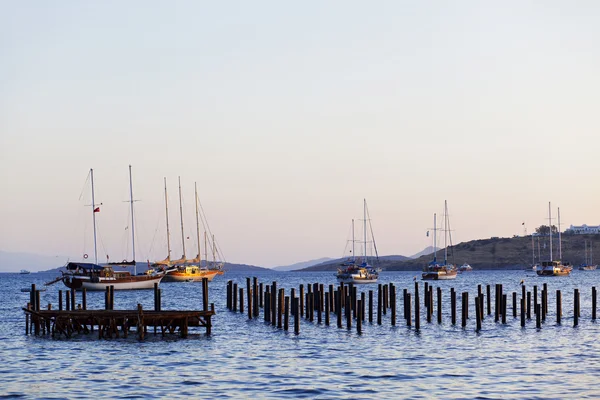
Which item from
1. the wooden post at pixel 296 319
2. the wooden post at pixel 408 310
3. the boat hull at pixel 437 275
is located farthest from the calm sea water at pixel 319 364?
the boat hull at pixel 437 275

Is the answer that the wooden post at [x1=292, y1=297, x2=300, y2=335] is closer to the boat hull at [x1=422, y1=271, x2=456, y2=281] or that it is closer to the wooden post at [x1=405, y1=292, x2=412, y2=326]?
the wooden post at [x1=405, y1=292, x2=412, y2=326]

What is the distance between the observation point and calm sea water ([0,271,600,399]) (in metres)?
30.5

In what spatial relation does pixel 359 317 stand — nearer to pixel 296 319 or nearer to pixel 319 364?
pixel 296 319

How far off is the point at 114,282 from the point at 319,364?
7677cm

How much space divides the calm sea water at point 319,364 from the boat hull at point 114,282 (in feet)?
180

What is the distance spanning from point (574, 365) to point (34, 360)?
2231cm

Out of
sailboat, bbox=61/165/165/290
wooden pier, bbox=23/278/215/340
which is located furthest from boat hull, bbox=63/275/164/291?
wooden pier, bbox=23/278/215/340

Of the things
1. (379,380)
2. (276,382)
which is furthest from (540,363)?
(276,382)

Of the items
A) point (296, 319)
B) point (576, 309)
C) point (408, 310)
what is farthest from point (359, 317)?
point (576, 309)

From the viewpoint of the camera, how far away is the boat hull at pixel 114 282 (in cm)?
10662

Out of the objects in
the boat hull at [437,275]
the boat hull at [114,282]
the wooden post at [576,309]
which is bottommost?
the boat hull at [437,275]

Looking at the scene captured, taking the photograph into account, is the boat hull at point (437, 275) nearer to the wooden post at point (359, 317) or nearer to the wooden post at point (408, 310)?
the wooden post at point (408, 310)

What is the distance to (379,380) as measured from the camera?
107ft

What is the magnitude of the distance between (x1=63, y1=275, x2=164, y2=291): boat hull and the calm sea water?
55.0 meters
